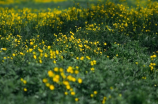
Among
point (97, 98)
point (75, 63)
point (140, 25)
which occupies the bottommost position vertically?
point (97, 98)

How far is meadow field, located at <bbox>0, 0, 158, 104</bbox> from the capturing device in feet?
9.46

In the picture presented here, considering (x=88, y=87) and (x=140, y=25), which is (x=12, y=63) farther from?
(x=140, y=25)

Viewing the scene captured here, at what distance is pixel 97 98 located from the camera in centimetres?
298

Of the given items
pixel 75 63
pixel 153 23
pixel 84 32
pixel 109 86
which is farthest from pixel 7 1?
pixel 109 86

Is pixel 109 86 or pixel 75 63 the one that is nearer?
pixel 109 86

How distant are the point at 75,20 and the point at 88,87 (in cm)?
401

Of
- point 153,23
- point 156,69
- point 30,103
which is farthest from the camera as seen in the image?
point 153,23

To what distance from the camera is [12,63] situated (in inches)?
142

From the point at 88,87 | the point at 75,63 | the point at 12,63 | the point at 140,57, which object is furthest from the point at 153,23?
the point at 12,63

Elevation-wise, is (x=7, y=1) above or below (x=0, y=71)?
above

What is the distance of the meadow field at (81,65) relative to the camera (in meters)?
2.88

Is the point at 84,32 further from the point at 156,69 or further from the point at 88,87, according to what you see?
the point at 88,87

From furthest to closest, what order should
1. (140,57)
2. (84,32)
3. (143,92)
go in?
(84,32) → (140,57) → (143,92)

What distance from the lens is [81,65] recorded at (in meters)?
3.71
